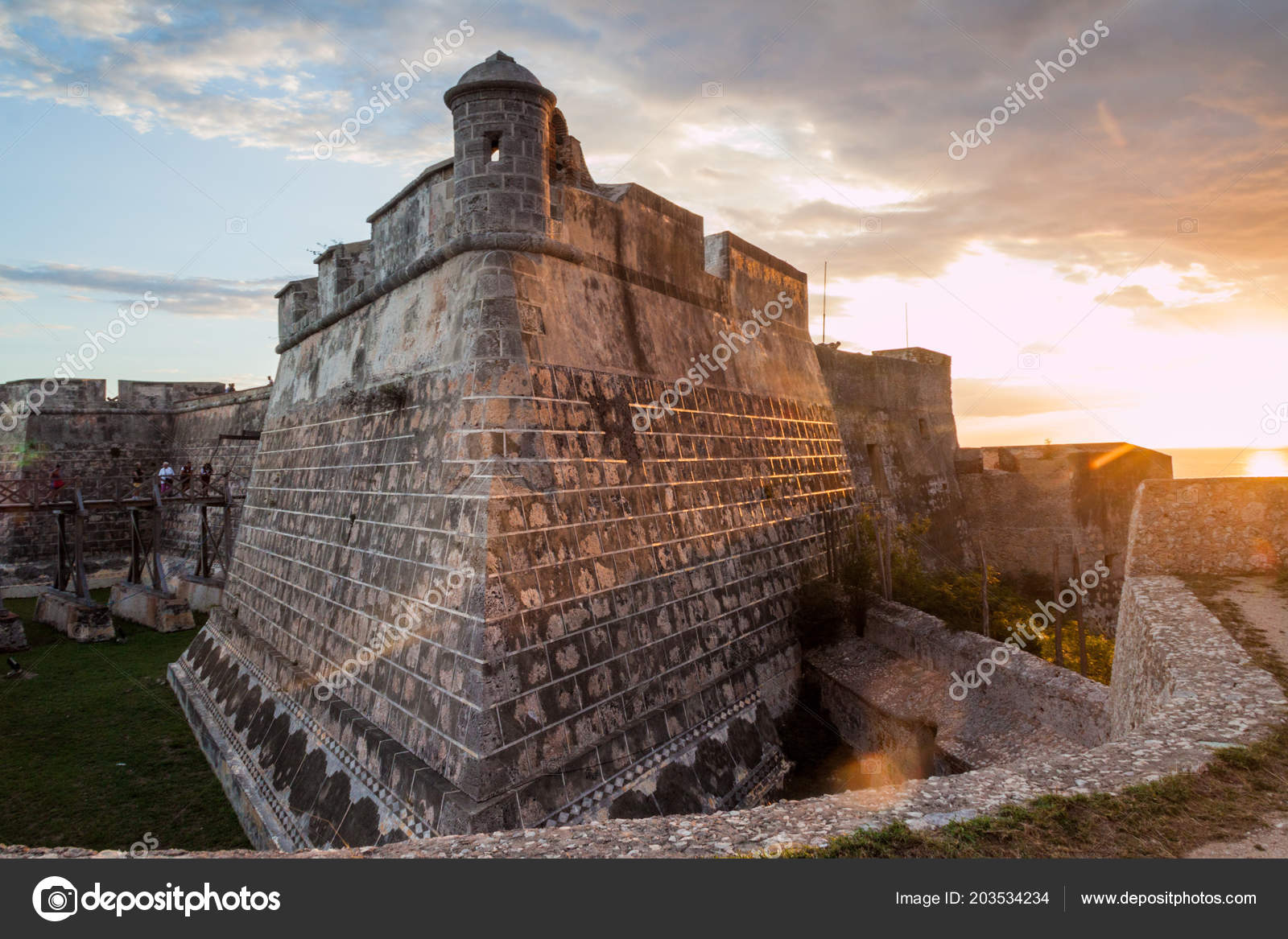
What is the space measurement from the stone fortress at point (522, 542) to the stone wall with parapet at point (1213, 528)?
170 centimetres

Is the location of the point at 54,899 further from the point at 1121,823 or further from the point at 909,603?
the point at 909,603

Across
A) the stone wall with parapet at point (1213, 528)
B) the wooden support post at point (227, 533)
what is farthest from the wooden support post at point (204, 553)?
the stone wall with parapet at point (1213, 528)

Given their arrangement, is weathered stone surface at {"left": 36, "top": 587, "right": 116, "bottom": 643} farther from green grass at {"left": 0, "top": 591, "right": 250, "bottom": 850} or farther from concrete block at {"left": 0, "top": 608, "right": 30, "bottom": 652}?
green grass at {"left": 0, "top": 591, "right": 250, "bottom": 850}

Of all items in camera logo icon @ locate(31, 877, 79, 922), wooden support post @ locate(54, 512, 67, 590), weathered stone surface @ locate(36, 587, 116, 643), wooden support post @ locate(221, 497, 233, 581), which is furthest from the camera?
wooden support post @ locate(221, 497, 233, 581)

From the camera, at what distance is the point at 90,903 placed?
322 cm

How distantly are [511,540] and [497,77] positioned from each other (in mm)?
4525

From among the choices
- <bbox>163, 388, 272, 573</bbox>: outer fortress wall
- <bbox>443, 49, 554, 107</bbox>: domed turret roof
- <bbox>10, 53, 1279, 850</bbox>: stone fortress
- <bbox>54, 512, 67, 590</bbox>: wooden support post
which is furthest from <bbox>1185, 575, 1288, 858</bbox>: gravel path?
<bbox>54, 512, 67, 590</bbox>: wooden support post

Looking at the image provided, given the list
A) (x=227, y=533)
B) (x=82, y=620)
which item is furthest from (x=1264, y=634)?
(x=227, y=533)

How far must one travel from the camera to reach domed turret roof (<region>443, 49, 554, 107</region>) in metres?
6.95

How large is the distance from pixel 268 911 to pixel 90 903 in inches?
35.9

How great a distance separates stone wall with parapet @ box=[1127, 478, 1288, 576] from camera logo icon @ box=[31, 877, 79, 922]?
9038 millimetres

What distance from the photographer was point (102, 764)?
8711 millimetres

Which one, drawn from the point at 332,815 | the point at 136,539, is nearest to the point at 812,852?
the point at 332,815

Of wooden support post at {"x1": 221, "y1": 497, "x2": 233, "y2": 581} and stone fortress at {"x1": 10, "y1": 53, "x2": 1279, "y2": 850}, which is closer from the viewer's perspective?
stone fortress at {"x1": 10, "y1": 53, "x2": 1279, "y2": 850}
